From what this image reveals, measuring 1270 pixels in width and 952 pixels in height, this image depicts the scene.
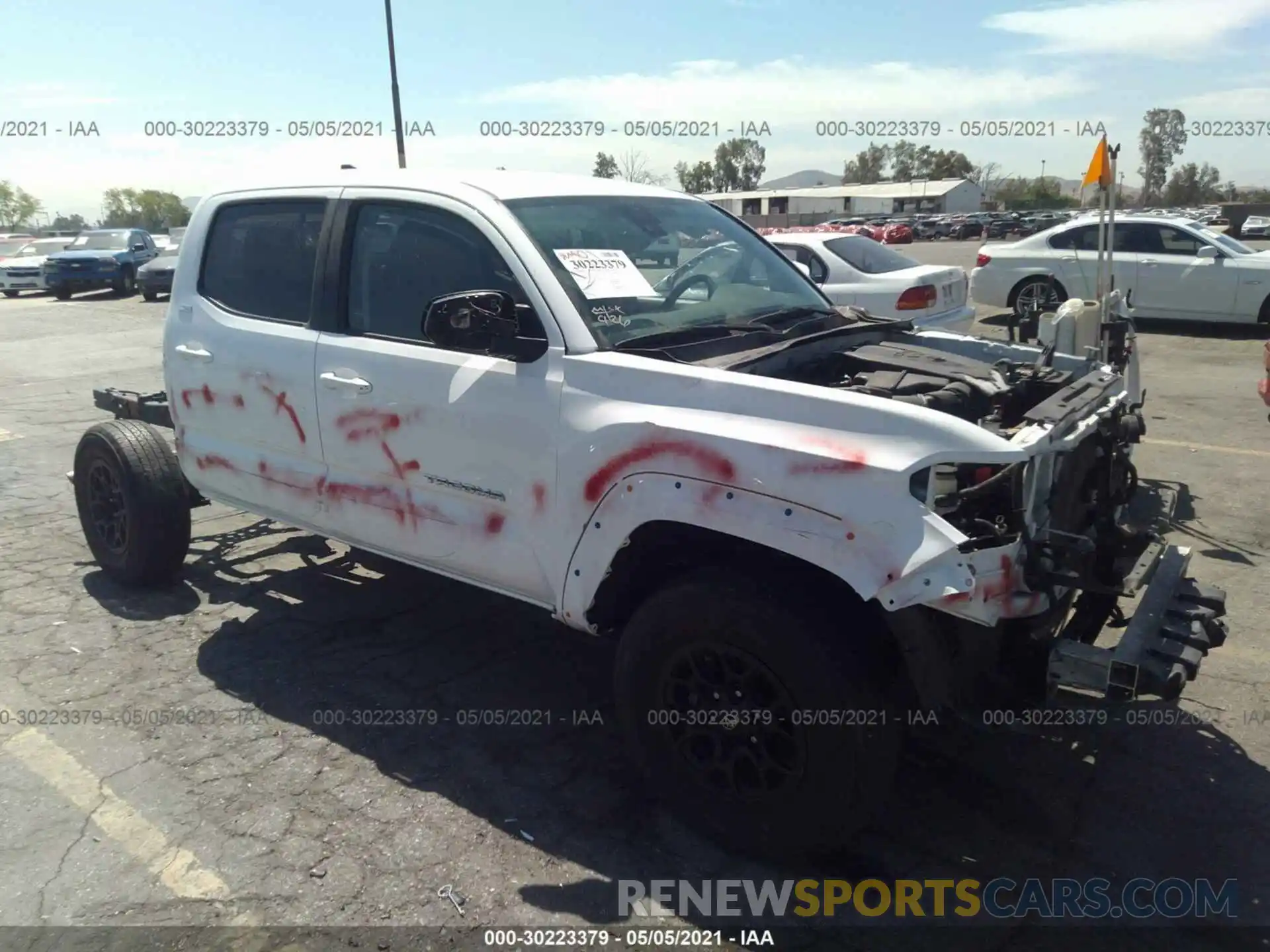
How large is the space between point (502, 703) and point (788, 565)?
5.35 feet

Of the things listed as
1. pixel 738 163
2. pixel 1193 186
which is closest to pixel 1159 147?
pixel 1193 186

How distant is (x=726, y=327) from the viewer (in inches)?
143

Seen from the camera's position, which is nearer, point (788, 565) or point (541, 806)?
point (788, 565)

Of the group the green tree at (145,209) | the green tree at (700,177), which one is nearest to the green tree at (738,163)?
the green tree at (700,177)

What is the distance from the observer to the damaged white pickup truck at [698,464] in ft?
8.87

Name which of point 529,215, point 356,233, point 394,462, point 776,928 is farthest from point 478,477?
point 776,928

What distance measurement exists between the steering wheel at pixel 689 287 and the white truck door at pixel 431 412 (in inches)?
21.4

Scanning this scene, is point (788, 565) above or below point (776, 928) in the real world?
above

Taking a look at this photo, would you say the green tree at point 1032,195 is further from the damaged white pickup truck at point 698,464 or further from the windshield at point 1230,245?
the damaged white pickup truck at point 698,464

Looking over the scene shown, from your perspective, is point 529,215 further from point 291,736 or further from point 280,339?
point 291,736

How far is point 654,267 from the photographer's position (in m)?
3.76

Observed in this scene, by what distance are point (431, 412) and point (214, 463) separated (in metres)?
1.60

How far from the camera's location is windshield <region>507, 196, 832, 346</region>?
3.44 m

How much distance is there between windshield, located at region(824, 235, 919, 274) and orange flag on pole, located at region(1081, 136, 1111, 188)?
8.82 feet
